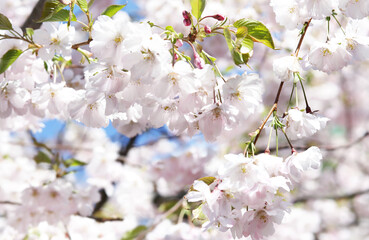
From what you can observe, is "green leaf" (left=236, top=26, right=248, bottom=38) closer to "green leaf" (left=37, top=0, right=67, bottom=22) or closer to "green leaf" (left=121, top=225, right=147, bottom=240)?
"green leaf" (left=37, top=0, right=67, bottom=22)

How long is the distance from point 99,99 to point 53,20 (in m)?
0.24

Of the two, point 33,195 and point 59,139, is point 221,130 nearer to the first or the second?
point 33,195

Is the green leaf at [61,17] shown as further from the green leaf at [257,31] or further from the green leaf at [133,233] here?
the green leaf at [133,233]

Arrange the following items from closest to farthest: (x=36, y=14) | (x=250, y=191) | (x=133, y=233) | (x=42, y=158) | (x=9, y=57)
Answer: (x=250, y=191), (x=9, y=57), (x=36, y=14), (x=42, y=158), (x=133, y=233)

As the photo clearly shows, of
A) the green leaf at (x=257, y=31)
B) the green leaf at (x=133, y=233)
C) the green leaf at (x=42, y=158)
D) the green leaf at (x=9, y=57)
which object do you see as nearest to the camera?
the green leaf at (x=257, y=31)

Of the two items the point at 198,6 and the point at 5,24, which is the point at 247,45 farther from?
the point at 5,24

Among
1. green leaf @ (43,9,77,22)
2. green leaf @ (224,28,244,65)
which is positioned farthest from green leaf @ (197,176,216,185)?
green leaf @ (43,9,77,22)

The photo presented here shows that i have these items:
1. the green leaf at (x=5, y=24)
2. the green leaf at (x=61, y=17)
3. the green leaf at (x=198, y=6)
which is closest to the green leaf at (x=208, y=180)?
the green leaf at (x=198, y=6)

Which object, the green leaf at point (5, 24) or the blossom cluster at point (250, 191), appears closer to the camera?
the blossom cluster at point (250, 191)

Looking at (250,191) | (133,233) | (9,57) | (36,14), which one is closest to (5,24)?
(9,57)

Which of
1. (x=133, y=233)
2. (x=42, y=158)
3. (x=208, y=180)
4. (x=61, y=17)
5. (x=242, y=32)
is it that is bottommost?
(x=133, y=233)

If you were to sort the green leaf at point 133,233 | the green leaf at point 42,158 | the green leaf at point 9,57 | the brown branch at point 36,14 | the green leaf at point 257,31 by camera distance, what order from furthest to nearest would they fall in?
1. the green leaf at point 133,233
2. the green leaf at point 42,158
3. the brown branch at point 36,14
4. the green leaf at point 9,57
5. the green leaf at point 257,31

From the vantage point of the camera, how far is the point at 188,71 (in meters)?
1.00

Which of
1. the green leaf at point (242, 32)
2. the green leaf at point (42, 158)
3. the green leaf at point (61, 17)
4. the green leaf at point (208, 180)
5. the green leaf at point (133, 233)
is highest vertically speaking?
the green leaf at point (242, 32)
